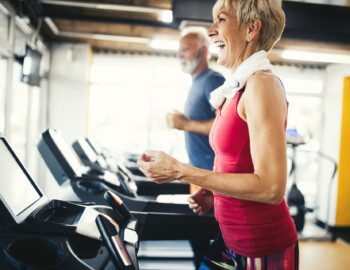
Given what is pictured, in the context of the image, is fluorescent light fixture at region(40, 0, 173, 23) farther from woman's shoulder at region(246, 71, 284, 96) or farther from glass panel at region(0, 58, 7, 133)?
woman's shoulder at region(246, 71, 284, 96)

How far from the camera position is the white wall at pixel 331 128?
639 centimetres

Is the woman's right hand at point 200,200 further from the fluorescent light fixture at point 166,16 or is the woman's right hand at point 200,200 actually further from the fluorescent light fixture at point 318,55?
the fluorescent light fixture at point 318,55

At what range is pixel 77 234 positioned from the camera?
112 centimetres

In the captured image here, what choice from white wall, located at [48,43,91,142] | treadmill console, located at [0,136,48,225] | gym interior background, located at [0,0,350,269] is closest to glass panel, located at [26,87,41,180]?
gym interior background, located at [0,0,350,269]

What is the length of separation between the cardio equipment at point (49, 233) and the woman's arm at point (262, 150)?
11.9 inches

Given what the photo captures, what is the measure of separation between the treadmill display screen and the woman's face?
2.77 feet

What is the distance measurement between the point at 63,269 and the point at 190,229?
119 centimetres

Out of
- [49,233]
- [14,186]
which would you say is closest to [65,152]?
[14,186]

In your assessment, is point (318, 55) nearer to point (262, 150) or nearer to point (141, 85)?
point (141, 85)

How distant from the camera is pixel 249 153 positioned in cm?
108

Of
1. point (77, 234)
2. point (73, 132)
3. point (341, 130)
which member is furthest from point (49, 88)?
point (77, 234)

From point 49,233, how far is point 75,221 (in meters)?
0.19

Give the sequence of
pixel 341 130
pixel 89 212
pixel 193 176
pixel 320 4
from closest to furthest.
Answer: pixel 193 176 → pixel 89 212 → pixel 320 4 → pixel 341 130

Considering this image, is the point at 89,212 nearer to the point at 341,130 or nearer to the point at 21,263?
the point at 21,263
